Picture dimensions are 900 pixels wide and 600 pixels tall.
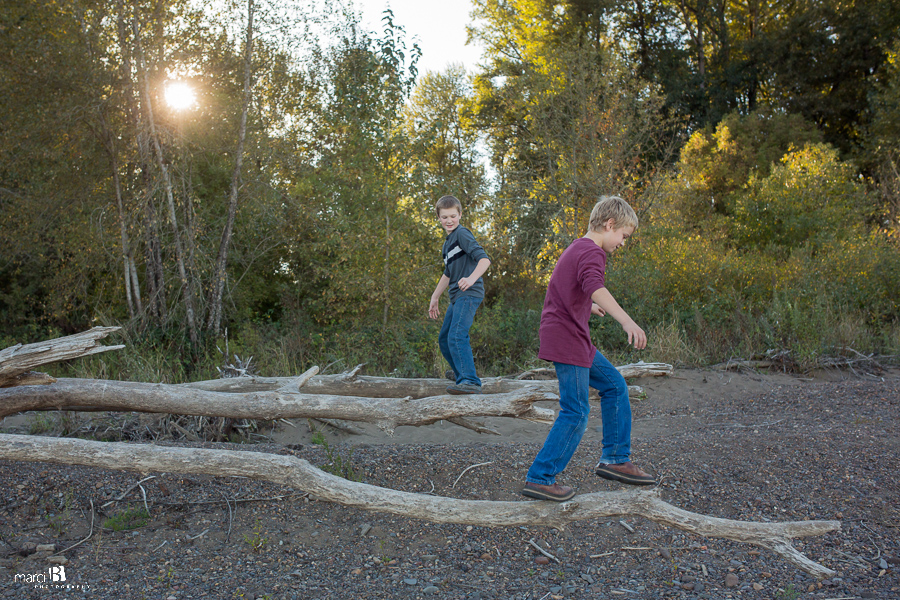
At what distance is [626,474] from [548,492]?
56cm

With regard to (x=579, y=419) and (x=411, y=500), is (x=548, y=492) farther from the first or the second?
(x=411, y=500)

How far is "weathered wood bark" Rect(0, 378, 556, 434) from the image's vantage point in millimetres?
4348

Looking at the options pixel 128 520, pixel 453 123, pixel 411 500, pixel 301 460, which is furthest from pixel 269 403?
pixel 453 123

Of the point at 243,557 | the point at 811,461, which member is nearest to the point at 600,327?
the point at 811,461

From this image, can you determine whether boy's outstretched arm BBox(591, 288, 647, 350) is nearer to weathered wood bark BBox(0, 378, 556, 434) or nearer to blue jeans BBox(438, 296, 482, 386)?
weathered wood bark BBox(0, 378, 556, 434)

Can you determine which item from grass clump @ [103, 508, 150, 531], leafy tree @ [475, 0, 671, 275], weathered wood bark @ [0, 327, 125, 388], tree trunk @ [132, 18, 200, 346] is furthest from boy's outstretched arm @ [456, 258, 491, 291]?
leafy tree @ [475, 0, 671, 275]

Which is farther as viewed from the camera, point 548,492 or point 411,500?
point 411,500

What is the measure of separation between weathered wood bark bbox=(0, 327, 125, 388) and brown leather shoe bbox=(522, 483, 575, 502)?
2596 mm

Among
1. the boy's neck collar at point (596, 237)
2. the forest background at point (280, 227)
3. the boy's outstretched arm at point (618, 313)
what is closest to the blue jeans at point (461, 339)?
the boy's neck collar at point (596, 237)

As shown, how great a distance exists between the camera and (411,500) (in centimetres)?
377

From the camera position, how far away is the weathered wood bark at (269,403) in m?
4.35

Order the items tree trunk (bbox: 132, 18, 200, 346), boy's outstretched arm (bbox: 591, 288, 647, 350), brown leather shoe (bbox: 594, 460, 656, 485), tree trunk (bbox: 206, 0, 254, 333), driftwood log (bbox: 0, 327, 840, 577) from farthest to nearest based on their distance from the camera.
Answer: tree trunk (bbox: 206, 0, 254, 333) → tree trunk (bbox: 132, 18, 200, 346) → brown leather shoe (bbox: 594, 460, 656, 485) → driftwood log (bbox: 0, 327, 840, 577) → boy's outstretched arm (bbox: 591, 288, 647, 350)

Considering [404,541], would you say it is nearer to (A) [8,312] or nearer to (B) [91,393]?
(B) [91,393]

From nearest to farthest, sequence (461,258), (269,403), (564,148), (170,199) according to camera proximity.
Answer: (269,403) → (461,258) → (170,199) → (564,148)
